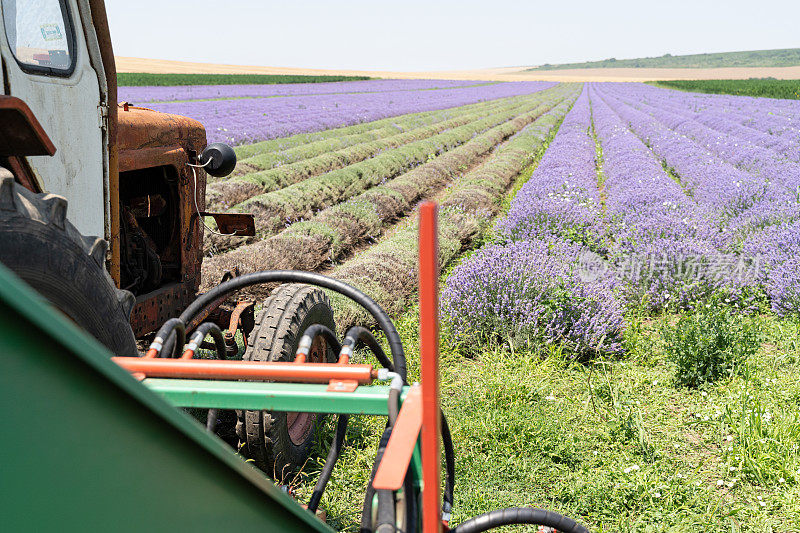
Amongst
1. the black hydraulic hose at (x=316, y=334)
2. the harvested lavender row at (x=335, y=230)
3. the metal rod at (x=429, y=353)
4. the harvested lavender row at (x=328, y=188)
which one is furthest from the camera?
the harvested lavender row at (x=328, y=188)

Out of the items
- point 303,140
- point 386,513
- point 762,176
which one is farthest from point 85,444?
point 303,140

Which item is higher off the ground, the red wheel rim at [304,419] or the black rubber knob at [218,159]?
the black rubber knob at [218,159]

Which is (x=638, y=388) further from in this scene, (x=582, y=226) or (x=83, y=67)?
(x=83, y=67)

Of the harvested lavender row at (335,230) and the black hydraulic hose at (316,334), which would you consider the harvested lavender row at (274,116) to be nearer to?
the harvested lavender row at (335,230)

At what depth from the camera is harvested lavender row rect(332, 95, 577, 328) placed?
19.1ft

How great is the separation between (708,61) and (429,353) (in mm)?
169312

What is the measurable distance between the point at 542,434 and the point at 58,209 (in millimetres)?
2991

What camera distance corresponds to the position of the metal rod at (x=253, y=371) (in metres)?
1.74

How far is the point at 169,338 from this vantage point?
2.37 m

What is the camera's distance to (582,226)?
755cm

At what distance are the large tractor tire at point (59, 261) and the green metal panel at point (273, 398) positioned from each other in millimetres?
429

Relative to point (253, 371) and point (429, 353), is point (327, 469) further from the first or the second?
point (429, 353)

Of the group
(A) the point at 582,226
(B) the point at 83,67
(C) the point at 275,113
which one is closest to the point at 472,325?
(A) the point at 582,226

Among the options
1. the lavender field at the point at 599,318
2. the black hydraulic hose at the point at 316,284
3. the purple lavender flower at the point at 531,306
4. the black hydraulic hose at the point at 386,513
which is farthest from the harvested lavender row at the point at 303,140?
the black hydraulic hose at the point at 386,513
